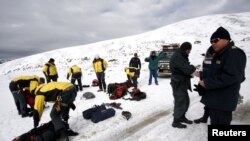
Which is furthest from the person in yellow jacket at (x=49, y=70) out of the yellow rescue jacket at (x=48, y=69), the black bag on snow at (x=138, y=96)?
the black bag on snow at (x=138, y=96)

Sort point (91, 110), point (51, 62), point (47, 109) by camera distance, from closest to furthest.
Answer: point (91, 110), point (47, 109), point (51, 62)

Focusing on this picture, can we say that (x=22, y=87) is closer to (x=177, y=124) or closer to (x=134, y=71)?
(x=134, y=71)

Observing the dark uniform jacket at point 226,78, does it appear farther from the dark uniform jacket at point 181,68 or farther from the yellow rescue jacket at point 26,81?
the yellow rescue jacket at point 26,81

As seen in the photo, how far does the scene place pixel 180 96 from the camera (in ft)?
17.7

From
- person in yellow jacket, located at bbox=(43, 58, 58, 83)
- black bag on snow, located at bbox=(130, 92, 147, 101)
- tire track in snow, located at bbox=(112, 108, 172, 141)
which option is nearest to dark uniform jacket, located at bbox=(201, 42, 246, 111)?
tire track in snow, located at bbox=(112, 108, 172, 141)

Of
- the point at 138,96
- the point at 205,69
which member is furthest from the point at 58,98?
the point at 138,96

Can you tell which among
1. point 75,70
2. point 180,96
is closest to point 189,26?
point 75,70

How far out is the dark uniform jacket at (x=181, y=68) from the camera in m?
5.03

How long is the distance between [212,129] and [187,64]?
7.40 ft

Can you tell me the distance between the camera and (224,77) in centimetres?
311

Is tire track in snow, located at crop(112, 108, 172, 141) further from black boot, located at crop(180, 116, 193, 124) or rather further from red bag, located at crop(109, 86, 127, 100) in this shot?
red bag, located at crop(109, 86, 127, 100)

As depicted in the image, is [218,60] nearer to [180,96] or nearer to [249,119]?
[180,96]

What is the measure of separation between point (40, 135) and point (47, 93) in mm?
1079

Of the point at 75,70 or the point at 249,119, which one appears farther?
the point at 75,70
